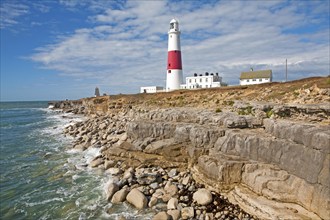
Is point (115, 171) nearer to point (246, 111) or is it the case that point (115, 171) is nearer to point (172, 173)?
point (172, 173)

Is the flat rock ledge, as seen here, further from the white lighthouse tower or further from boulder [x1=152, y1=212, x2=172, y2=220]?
the white lighthouse tower

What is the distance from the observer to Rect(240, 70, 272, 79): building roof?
47125 mm

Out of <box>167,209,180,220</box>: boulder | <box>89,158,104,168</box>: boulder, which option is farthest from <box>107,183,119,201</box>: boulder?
<box>89,158,104,168</box>: boulder

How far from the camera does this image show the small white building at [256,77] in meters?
47.0

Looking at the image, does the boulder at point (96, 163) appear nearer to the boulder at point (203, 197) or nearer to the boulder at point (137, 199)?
the boulder at point (137, 199)

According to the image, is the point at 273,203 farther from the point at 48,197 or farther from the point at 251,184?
the point at 48,197

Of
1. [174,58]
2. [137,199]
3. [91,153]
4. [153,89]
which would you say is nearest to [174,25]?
[174,58]

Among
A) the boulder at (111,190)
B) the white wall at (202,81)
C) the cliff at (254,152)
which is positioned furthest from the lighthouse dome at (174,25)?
the boulder at (111,190)

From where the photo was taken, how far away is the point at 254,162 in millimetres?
11875

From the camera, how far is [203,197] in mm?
11883

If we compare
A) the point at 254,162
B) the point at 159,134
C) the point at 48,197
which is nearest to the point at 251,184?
the point at 254,162

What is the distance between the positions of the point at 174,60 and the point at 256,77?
1579 cm

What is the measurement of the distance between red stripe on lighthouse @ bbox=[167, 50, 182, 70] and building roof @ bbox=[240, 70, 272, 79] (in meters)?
13.3

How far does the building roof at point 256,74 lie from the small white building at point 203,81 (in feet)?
15.8
